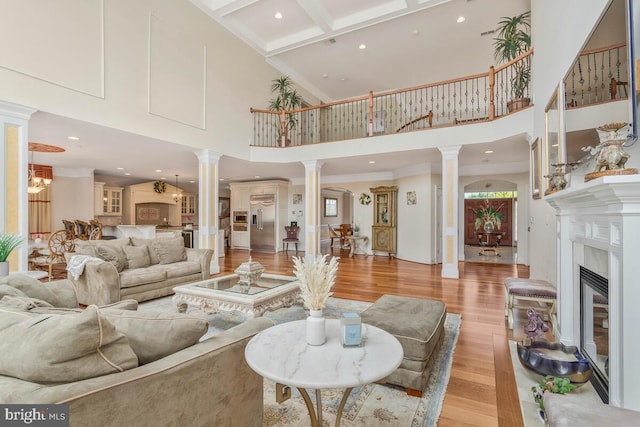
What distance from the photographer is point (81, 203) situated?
8.33m

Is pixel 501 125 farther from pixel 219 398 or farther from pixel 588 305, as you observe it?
pixel 219 398

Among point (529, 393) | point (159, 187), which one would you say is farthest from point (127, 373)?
point (159, 187)

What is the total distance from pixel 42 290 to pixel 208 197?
4.18m

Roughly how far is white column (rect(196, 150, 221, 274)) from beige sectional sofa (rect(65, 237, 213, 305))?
98 cm

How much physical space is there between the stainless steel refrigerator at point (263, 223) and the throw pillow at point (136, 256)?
5.33m

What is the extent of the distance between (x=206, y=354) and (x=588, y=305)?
268 centimetres

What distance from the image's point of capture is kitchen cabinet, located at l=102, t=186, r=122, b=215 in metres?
9.18

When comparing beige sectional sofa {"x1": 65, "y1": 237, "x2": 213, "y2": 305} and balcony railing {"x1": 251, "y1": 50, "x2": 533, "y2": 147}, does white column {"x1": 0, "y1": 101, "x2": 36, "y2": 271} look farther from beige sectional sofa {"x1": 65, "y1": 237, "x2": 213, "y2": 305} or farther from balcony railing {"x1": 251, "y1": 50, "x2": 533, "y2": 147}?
balcony railing {"x1": 251, "y1": 50, "x2": 533, "y2": 147}

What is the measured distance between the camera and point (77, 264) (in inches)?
152

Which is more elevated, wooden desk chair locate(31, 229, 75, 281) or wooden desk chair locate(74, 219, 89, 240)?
wooden desk chair locate(74, 219, 89, 240)

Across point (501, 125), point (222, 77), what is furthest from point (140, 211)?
point (501, 125)

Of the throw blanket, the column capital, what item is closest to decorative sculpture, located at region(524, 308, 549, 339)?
the throw blanket

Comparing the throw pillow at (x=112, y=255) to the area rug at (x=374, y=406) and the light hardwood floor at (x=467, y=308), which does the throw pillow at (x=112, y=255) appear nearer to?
the light hardwood floor at (x=467, y=308)

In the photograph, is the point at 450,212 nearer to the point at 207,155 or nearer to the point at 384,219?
the point at 384,219
